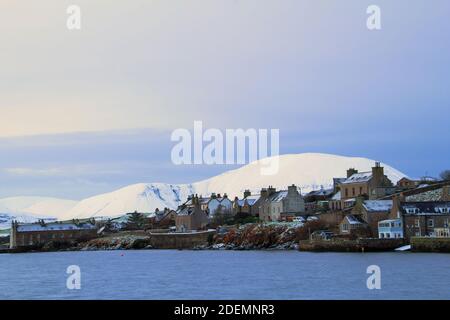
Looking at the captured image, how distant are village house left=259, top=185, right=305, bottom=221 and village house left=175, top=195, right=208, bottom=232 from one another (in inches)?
331

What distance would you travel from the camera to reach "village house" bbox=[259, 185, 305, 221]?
280 feet

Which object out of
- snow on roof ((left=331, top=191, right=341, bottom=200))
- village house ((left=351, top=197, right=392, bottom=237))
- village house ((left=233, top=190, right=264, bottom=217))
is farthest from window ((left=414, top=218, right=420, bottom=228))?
village house ((left=233, top=190, right=264, bottom=217))

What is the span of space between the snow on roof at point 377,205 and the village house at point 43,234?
159 ft

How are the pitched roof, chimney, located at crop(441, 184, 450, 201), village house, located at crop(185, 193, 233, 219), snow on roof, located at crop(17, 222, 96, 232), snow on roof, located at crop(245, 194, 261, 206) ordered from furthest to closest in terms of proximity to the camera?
snow on roof, located at crop(17, 222, 96, 232) < village house, located at crop(185, 193, 233, 219) < snow on roof, located at crop(245, 194, 261, 206) < chimney, located at crop(441, 184, 450, 201) < the pitched roof

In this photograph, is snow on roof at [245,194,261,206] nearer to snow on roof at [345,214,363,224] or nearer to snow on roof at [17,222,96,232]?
snow on roof at [17,222,96,232]

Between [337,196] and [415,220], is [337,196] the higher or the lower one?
the higher one

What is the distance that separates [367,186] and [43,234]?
44.3 meters

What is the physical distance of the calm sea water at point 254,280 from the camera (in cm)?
3375

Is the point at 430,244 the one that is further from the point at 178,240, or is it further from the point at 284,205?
the point at 178,240

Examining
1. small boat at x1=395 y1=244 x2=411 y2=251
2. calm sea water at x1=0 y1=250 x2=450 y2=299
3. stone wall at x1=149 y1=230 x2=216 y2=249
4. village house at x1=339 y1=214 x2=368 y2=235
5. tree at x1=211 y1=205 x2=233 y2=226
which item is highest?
tree at x1=211 y1=205 x2=233 y2=226

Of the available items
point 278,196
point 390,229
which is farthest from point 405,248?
point 278,196

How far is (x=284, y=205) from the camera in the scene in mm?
85500

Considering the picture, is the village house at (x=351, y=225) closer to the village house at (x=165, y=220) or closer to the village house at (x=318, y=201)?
the village house at (x=318, y=201)

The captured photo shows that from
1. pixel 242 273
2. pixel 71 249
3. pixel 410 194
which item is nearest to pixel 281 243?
pixel 410 194
